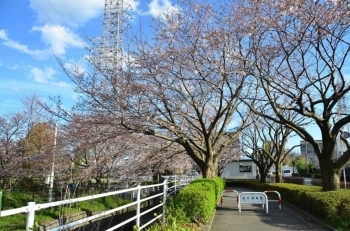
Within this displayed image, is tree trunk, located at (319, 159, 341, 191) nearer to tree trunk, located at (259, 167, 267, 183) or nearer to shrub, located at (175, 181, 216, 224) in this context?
shrub, located at (175, 181, 216, 224)

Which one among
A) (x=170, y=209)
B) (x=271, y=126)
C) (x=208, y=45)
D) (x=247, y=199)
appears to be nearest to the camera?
(x=170, y=209)

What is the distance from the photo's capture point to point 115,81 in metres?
10.8

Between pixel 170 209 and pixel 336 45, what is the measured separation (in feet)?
25.2

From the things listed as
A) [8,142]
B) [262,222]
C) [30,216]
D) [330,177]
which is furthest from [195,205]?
[8,142]

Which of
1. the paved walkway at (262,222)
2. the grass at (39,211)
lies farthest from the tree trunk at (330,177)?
the grass at (39,211)

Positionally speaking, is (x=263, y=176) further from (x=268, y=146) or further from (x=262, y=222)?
(x=262, y=222)

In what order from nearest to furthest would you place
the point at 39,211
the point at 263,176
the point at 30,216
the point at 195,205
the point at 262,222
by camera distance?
the point at 30,216 < the point at 195,205 < the point at 262,222 < the point at 39,211 < the point at 263,176

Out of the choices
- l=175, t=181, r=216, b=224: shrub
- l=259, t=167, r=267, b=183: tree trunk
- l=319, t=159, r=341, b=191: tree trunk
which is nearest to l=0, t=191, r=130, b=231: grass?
l=175, t=181, r=216, b=224: shrub

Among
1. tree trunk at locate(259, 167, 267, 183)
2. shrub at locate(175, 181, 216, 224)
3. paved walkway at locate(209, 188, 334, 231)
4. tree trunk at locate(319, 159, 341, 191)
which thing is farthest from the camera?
tree trunk at locate(259, 167, 267, 183)

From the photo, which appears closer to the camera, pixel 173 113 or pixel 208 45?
pixel 208 45

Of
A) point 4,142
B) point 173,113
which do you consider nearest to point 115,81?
point 173,113

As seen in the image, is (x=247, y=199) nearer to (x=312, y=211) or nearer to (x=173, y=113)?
(x=312, y=211)

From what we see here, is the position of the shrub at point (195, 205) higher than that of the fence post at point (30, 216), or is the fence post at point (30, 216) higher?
the fence post at point (30, 216)

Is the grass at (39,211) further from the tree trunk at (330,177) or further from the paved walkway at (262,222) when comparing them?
the tree trunk at (330,177)
